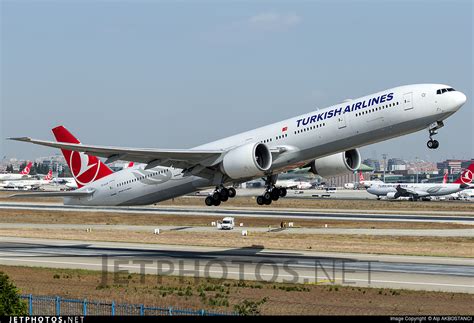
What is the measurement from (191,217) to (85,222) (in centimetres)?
1434

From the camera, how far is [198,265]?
175 feet

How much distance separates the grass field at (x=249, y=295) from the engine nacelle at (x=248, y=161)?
30.1 ft

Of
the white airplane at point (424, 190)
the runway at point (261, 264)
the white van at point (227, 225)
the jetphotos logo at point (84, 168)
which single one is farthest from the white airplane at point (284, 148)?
the white airplane at point (424, 190)

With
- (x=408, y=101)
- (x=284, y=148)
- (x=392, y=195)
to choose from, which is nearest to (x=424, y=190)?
(x=392, y=195)

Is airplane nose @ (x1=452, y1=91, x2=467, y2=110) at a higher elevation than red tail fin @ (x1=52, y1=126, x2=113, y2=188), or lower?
higher

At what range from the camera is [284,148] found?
2003 inches

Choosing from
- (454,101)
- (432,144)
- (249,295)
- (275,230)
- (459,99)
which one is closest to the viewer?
(249,295)

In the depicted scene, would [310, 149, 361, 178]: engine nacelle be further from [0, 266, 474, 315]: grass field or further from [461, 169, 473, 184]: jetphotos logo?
[461, 169, 473, 184]: jetphotos logo

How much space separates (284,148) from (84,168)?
26676 millimetres

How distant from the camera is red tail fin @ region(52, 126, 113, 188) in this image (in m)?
67.9

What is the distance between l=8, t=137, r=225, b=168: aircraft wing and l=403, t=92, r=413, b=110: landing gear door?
47.3 ft

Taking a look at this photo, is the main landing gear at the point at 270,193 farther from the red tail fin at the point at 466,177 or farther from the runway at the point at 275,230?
the red tail fin at the point at 466,177

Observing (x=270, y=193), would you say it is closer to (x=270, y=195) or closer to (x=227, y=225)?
(x=270, y=195)

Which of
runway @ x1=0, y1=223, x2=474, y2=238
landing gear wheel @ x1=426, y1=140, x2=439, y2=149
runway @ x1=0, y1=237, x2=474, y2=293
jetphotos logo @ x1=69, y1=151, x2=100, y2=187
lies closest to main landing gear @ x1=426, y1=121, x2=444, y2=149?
landing gear wheel @ x1=426, y1=140, x2=439, y2=149
